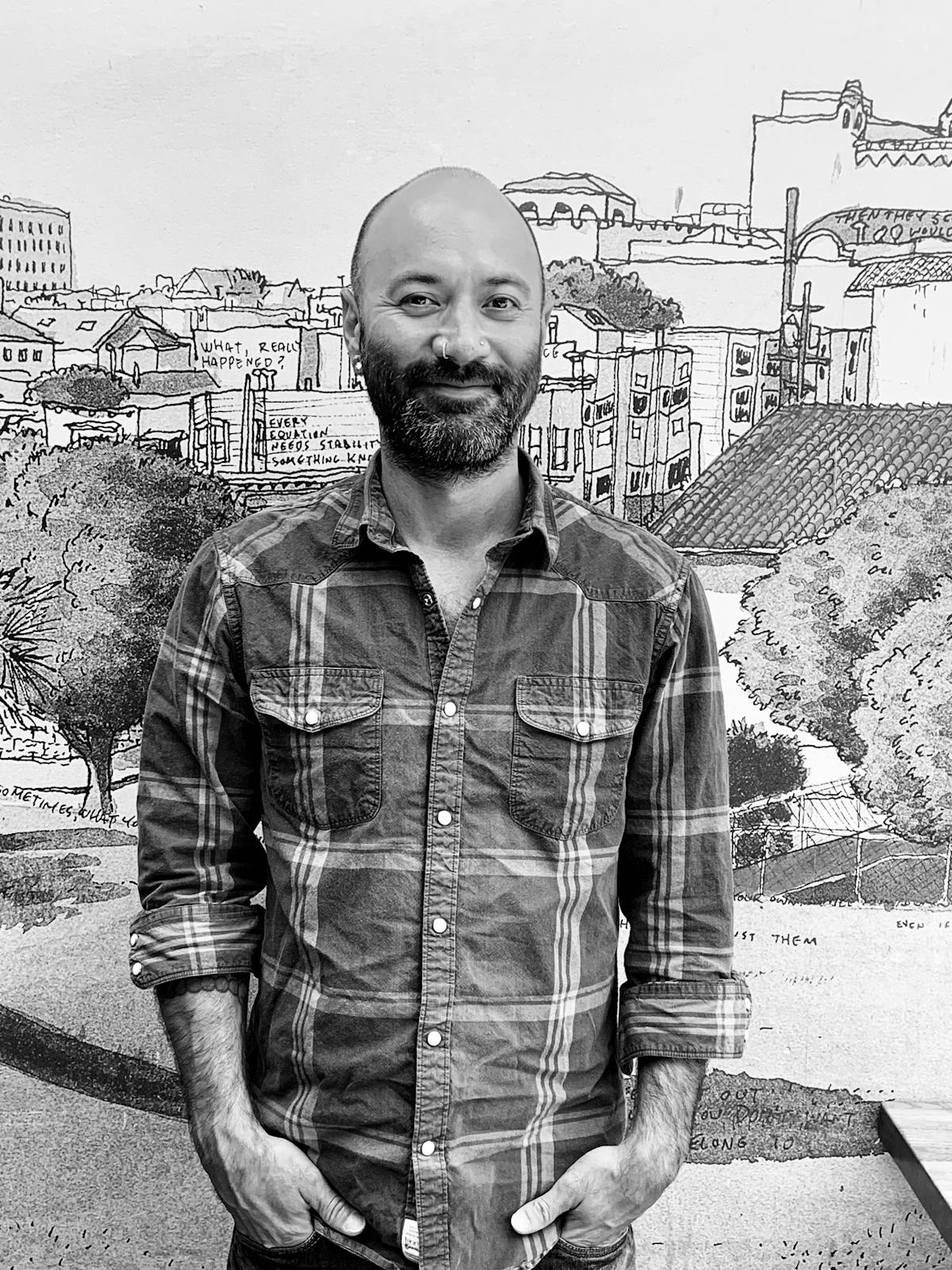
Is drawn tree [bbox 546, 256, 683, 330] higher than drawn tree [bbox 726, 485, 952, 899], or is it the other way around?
drawn tree [bbox 546, 256, 683, 330]

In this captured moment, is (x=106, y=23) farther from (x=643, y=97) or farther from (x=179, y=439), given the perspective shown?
(x=643, y=97)

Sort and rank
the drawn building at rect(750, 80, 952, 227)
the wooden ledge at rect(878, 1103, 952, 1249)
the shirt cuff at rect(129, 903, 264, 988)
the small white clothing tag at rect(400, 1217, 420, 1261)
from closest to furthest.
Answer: the small white clothing tag at rect(400, 1217, 420, 1261)
the shirt cuff at rect(129, 903, 264, 988)
the wooden ledge at rect(878, 1103, 952, 1249)
the drawn building at rect(750, 80, 952, 227)

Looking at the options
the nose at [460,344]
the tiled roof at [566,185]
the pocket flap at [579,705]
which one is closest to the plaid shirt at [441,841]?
the pocket flap at [579,705]

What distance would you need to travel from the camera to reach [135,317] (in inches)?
77.9

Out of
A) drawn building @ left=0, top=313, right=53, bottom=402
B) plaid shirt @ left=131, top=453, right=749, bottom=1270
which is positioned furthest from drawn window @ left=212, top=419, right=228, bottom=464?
plaid shirt @ left=131, top=453, right=749, bottom=1270

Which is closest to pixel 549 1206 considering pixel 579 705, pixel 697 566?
pixel 579 705

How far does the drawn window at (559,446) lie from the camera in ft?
6.59

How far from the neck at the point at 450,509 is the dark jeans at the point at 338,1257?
0.91 m

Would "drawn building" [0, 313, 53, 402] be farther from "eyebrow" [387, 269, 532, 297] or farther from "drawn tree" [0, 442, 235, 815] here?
"eyebrow" [387, 269, 532, 297]

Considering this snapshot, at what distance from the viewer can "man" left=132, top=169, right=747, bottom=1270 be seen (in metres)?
1.39

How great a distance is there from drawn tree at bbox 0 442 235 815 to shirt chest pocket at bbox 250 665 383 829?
662mm

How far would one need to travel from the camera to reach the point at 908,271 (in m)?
1.97

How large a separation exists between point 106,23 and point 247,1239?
6.36ft

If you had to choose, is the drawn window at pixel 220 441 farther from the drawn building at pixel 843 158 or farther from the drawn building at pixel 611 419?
the drawn building at pixel 843 158
